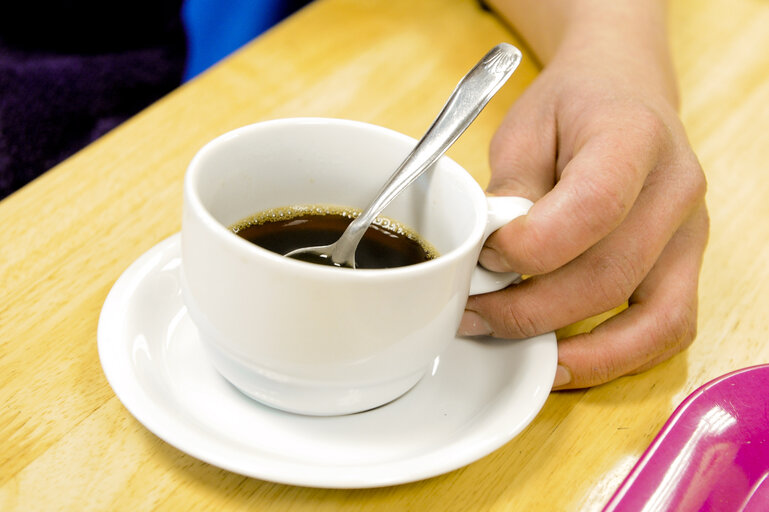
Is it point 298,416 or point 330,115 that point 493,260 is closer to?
point 298,416

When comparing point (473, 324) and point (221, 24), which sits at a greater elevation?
point (473, 324)

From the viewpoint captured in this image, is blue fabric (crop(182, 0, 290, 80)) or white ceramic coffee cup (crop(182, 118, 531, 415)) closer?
white ceramic coffee cup (crop(182, 118, 531, 415))

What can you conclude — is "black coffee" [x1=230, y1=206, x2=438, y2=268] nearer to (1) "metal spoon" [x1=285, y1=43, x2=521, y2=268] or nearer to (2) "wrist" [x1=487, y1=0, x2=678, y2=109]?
(1) "metal spoon" [x1=285, y1=43, x2=521, y2=268]

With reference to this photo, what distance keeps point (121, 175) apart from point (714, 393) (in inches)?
23.6

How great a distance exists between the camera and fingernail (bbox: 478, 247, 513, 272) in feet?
1.97

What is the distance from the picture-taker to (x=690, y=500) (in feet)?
1.77

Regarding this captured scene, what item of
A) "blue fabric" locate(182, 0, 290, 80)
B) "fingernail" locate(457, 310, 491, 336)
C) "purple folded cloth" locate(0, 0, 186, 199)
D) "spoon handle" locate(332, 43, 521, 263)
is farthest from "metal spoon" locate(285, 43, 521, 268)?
"blue fabric" locate(182, 0, 290, 80)

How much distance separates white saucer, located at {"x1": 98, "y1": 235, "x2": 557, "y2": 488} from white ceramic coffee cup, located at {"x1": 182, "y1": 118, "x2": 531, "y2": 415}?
0.06 ft

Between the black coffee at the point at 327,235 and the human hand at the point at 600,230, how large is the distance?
0.25ft

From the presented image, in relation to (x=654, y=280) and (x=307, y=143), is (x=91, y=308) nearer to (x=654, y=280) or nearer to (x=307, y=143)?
(x=307, y=143)

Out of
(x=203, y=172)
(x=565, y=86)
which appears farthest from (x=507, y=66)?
(x=203, y=172)

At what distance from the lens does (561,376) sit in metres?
0.64

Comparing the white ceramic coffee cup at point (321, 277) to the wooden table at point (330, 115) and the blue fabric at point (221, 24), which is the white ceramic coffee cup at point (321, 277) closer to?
the wooden table at point (330, 115)

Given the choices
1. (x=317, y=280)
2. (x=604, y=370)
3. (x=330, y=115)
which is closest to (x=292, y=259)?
(x=317, y=280)
